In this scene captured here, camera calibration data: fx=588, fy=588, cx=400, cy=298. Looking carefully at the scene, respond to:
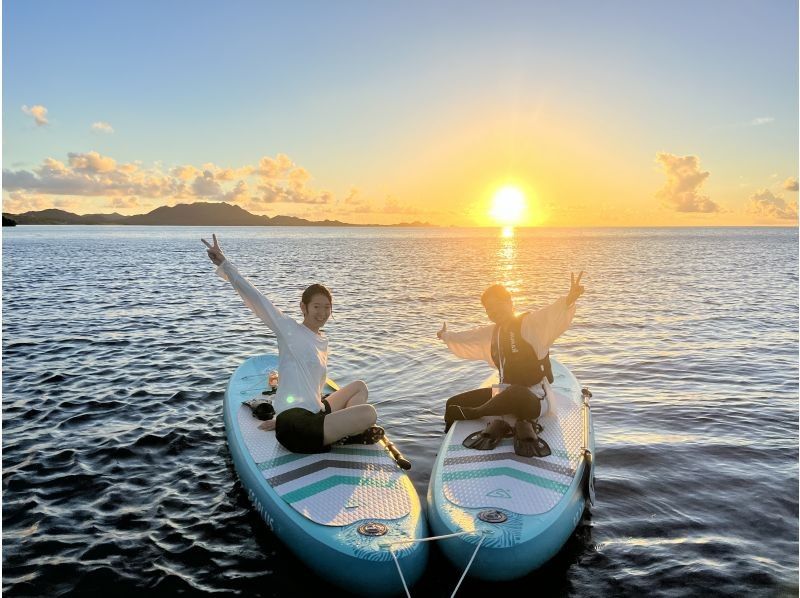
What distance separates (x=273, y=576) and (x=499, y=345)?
14.7 ft

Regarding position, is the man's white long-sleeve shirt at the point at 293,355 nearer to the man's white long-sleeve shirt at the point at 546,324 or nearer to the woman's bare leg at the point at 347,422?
the woman's bare leg at the point at 347,422

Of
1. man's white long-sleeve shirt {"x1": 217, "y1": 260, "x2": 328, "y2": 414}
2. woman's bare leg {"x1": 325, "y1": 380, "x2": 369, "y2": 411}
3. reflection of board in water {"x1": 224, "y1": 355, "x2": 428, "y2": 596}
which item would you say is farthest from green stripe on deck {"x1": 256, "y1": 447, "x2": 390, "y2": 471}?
woman's bare leg {"x1": 325, "y1": 380, "x2": 369, "y2": 411}

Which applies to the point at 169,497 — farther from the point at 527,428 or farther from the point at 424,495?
the point at 527,428

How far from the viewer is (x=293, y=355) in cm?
725

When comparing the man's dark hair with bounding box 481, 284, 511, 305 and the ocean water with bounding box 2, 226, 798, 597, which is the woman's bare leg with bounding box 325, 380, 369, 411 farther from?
the man's dark hair with bounding box 481, 284, 511, 305

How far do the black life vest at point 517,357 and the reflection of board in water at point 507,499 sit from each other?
795mm

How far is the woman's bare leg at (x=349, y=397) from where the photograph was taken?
8258 millimetres

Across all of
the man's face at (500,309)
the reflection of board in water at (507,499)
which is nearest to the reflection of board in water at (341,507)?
the reflection of board in water at (507,499)

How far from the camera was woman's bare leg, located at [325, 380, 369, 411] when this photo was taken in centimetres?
826

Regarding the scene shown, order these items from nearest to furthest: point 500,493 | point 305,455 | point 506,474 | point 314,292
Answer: point 500,493 < point 506,474 < point 314,292 < point 305,455

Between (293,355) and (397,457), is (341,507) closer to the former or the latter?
(397,457)

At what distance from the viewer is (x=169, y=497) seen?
8000 mm

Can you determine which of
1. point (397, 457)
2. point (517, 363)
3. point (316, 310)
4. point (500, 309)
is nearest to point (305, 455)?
point (397, 457)

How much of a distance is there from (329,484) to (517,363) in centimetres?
343
